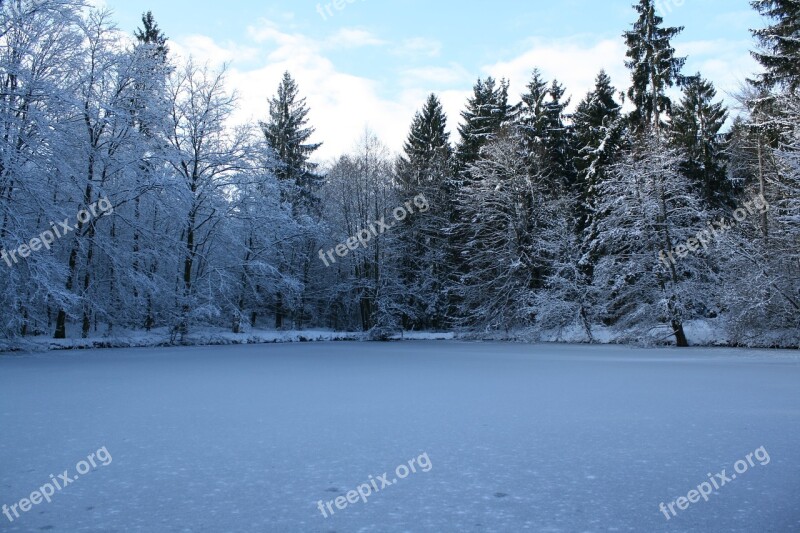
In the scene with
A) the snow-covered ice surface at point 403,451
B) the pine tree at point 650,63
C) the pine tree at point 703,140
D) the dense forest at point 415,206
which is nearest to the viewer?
the snow-covered ice surface at point 403,451

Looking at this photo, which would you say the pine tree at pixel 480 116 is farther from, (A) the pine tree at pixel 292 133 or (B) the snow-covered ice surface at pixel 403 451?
(B) the snow-covered ice surface at pixel 403 451

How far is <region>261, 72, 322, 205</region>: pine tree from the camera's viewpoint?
38.9 m

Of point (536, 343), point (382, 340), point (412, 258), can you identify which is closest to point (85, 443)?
point (536, 343)

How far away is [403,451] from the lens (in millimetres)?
5203

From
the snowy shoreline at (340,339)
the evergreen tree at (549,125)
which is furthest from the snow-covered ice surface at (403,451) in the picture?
the evergreen tree at (549,125)

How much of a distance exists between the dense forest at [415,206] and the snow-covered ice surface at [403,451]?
11.6 meters

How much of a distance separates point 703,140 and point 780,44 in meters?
7.83

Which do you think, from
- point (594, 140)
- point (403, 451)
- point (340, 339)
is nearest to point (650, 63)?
point (594, 140)

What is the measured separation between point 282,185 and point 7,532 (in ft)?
90.8

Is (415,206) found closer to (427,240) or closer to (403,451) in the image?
(427,240)

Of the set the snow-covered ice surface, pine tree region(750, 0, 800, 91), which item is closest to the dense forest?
pine tree region(750, 0, 800, 91)

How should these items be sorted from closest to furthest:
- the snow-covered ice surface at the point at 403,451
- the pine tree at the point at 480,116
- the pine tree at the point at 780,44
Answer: the snow-covered ice surface at the point at 403,451, the pine tree at the point at 780,44, the pine tree at the point at 480,116

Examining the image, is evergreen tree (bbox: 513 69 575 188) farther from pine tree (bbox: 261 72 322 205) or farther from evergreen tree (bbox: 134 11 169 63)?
evergreen tree (bbox: 134 11 169 63)

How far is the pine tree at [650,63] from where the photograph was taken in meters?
26.6
